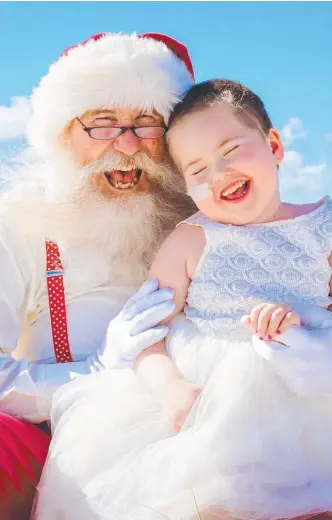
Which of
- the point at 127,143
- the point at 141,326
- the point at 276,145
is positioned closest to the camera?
the point at 141,326

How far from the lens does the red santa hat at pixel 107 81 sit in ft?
8.91

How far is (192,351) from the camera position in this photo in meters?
2.13

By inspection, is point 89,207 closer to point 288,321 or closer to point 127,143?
point 127,143

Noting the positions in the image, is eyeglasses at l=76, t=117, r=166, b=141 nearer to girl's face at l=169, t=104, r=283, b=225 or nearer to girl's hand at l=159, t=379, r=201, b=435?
girl's face at l=169, t=104, r=283, b=225

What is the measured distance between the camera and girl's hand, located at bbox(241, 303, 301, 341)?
188 cm

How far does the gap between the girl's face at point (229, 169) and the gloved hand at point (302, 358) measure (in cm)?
54

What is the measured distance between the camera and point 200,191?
7.69 feet

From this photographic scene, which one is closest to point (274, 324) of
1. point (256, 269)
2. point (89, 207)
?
point (256, 269)

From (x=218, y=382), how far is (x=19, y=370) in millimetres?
968

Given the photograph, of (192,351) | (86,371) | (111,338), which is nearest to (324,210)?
(192,351)

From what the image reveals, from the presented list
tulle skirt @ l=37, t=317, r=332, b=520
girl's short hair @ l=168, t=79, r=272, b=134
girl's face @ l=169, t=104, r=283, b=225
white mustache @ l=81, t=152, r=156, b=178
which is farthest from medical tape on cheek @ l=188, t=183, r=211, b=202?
tulle skirt @ l=37, t=317, r=332, b=520

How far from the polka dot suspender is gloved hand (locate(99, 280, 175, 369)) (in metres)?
0.36

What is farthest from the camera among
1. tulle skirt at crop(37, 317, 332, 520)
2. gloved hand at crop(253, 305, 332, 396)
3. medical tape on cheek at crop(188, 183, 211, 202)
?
medical tape on cheek at crop(188, 183, 211, 202)

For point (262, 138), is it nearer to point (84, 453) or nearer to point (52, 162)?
point (52, 162)
